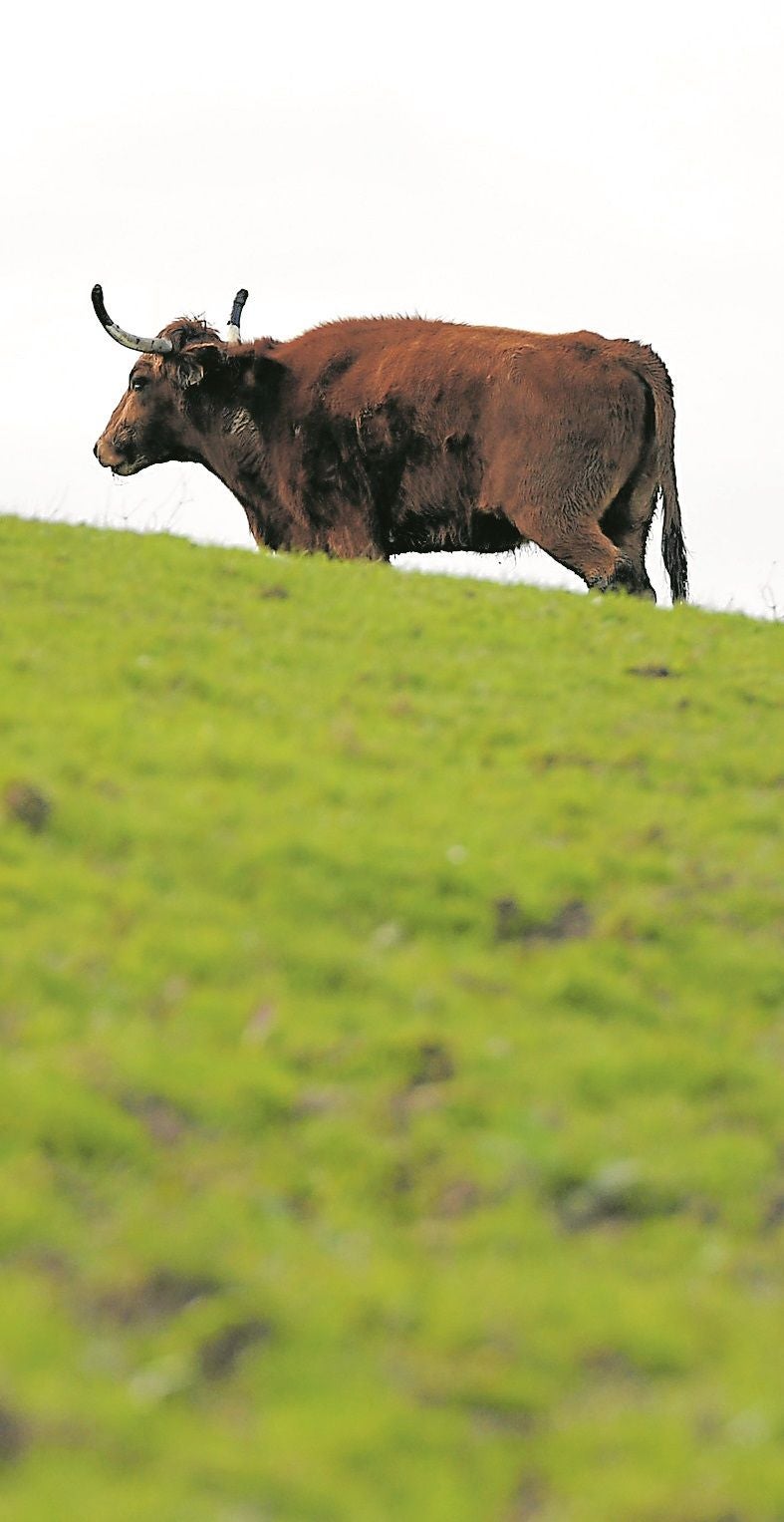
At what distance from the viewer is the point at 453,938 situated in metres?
8.27

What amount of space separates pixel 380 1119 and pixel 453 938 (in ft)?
5.79

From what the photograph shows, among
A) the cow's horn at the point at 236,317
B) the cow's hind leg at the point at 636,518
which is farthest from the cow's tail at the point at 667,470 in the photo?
the cow's horn at the point at 236,317

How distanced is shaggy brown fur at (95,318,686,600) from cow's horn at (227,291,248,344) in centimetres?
130

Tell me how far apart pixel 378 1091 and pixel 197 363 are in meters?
15.9

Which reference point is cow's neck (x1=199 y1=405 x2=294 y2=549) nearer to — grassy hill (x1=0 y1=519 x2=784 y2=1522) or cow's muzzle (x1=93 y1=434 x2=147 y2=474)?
cow's muzzle (x1=93 y1=434 x2=147 y2=474)

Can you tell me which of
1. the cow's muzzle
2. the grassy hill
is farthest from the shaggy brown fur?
the grassy hill

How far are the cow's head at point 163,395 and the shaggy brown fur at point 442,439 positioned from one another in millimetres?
39

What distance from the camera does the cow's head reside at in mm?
21266

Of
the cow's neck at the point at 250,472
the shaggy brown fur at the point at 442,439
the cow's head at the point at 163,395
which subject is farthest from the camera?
the cow's head at the point at 163,395

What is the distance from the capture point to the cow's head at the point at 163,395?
837 inches

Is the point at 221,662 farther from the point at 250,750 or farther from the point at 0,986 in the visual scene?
the point at 0,986

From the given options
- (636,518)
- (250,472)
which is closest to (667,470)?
(636,518)

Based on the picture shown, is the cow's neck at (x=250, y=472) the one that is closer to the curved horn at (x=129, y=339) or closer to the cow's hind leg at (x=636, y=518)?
the curved horn at (x=129, y=339)

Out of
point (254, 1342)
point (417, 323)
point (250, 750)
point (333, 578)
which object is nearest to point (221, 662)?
point (250, 750)
